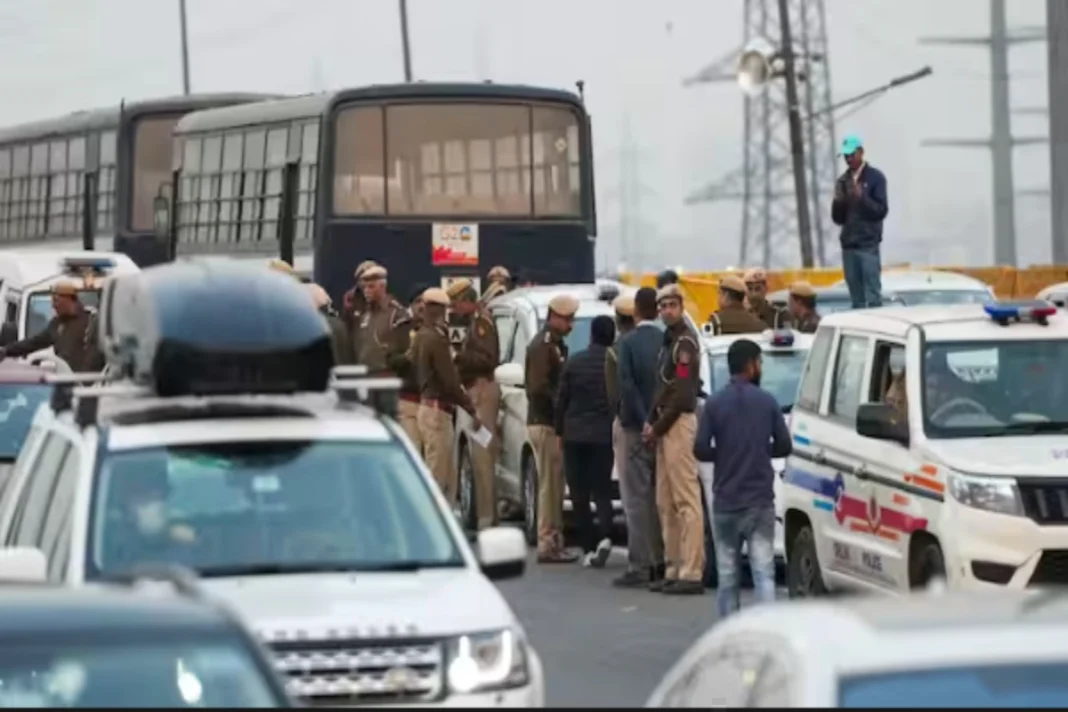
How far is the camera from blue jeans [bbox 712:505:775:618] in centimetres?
1633

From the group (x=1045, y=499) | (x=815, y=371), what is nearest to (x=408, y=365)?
(x=815, y=371)

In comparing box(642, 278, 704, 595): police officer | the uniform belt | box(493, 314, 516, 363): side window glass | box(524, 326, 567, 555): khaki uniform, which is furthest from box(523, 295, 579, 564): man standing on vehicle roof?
box(642, 278, 704, 595): police officer

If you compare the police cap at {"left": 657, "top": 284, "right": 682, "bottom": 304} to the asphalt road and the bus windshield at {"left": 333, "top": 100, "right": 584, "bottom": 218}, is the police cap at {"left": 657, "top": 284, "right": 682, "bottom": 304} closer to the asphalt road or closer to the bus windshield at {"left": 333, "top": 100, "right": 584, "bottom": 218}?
Answer: the asphalt road

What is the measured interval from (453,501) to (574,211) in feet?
27.5

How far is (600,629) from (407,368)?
649 centimetres

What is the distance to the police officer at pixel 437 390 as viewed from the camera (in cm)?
2322

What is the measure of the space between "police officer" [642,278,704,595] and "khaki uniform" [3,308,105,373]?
530 cm

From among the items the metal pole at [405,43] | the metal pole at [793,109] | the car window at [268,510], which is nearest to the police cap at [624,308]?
the car window at [268,510]

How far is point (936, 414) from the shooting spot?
15.6 m

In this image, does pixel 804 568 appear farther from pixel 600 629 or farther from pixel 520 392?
pixel 520 392

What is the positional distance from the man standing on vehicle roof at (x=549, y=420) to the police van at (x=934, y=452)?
5285 mm

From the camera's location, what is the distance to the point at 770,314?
25.9 meters

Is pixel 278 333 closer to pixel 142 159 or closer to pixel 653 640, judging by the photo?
pixel 653 640

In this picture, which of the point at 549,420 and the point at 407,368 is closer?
the point at 549,420
